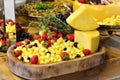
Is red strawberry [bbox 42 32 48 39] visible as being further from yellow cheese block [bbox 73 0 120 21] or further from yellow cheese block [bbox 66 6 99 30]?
yellow cheese block [bbox 73 0 120 21]

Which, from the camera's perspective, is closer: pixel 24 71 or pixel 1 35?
pixel 24 71

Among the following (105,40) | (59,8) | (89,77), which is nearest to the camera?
(89,77)

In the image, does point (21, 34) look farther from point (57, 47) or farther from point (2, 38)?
point (57, 47)

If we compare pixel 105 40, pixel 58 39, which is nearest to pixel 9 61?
pixel 58 39

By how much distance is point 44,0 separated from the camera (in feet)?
4.52

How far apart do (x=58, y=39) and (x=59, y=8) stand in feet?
1.28

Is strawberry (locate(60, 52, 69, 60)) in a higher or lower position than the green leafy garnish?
lower

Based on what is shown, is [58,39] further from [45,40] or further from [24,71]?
[24,71]

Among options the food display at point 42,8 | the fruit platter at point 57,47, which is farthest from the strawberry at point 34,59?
the food display at point 42,8

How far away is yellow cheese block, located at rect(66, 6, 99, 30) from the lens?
885mm

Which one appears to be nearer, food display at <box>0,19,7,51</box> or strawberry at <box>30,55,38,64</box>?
strawberry at <box>30,55,38,64</box>

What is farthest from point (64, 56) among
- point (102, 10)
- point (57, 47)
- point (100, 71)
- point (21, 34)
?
point (102, 10)

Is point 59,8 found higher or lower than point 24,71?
higher

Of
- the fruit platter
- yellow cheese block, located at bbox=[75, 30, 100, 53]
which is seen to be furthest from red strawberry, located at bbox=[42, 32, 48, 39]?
yellow cheese block, located at bbox=[75, 30, 100, 53]
